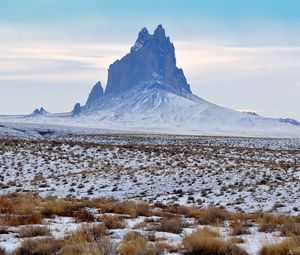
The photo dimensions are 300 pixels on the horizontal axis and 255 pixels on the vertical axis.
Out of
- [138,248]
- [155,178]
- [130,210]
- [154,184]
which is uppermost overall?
[138,248]

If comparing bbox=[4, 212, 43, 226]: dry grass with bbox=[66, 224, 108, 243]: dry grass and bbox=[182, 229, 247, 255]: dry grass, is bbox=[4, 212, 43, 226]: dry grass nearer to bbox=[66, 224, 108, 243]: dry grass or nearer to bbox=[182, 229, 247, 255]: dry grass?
bbox=[66, 224, 108, 243]: dry grass

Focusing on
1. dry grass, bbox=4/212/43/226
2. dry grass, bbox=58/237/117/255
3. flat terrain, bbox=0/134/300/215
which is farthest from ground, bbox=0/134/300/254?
dry grass, bbox=58/237/117/255

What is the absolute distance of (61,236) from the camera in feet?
29.4

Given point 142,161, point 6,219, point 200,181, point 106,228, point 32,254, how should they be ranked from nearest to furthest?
point 32,254
point 106,228
point 6,219
point 200,181
point 142,161

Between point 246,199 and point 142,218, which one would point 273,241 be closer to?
point 142,218

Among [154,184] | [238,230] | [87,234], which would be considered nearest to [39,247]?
[87,234]

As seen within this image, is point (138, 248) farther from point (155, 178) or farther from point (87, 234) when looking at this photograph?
point (155, 178)

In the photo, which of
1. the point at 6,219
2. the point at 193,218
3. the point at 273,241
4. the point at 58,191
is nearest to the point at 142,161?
the point at 58,191

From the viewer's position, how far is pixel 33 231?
9141 millimetres

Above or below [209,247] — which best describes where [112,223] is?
below

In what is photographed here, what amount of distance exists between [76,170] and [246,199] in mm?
12242

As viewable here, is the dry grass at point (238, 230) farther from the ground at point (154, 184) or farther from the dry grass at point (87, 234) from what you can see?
the dry grass at point (87, 234)

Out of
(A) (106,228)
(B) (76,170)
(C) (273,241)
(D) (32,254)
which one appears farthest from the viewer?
(B) (76,170)

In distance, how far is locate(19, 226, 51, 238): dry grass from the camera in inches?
355
